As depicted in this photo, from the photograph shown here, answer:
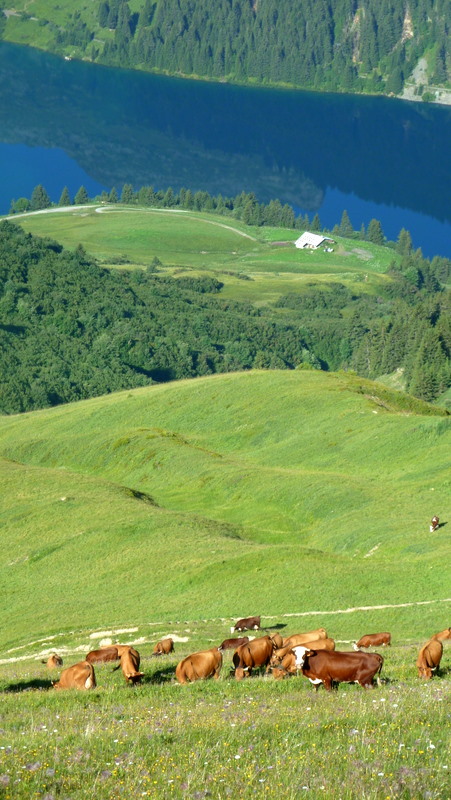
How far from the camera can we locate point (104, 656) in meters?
35.1

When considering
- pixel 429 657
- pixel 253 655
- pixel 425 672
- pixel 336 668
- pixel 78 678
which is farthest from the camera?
pixel 253 655

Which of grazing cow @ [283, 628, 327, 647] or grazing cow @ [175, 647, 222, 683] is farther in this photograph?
grazing cow @ [283, 628, 327, 647]

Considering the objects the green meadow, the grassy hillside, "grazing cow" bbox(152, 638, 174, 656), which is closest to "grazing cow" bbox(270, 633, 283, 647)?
the green meadow

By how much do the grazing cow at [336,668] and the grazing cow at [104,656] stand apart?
41.8 feet

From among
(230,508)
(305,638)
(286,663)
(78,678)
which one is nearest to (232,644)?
(305,638)

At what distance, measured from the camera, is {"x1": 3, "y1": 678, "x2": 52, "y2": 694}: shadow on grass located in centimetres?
2898

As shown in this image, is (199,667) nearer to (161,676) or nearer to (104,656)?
(161,676)

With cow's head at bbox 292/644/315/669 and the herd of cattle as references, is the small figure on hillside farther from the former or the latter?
cow's head at bbox 292/644/315/669

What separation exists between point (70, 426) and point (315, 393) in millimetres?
28419

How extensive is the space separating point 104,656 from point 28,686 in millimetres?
5874

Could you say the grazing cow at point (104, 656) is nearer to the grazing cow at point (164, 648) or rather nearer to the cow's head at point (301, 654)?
the grazing cow at point (164, 648)

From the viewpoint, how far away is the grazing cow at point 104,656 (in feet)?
114

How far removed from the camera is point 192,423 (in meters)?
114

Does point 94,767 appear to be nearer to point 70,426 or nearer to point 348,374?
point 70,426
